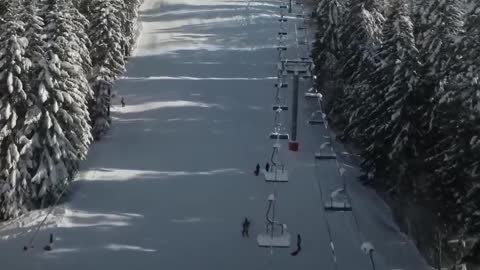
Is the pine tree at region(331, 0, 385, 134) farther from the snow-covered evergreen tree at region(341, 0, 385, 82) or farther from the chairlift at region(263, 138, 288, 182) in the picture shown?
the chairlift at region(263, 138, 288, 182)

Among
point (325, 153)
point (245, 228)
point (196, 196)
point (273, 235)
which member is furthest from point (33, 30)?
point (325, 153)

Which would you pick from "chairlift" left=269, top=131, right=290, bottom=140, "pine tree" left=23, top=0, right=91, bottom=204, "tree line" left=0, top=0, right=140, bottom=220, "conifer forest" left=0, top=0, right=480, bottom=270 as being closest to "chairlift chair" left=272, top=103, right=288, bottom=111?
"chairlift" left=269, top=131, right=290, bottom=140

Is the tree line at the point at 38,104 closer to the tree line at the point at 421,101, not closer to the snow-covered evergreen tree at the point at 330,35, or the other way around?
the tree line at the point at 421,101

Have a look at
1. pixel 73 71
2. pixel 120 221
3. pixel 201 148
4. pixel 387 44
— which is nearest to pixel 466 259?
pixel 387 44

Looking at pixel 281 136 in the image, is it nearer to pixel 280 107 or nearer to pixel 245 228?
pixel 280 107

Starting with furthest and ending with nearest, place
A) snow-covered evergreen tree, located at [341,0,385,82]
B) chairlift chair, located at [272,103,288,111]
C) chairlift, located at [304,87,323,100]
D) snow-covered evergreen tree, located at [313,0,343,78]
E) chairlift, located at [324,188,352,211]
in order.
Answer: chairlift chair, located at [272,103,288,111]
snow-covered evergreen tree, located at [313,0,343,78]
chairlift, located at [304,87,323,100]
snow-covered evergreen tree, located at [341,0,385,82]
chairlift, located at [324,188,352,211]

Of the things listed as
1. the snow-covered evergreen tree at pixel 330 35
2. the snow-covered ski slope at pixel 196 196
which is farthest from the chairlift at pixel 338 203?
the snow-covered evergreen tree at pixel 330 35
